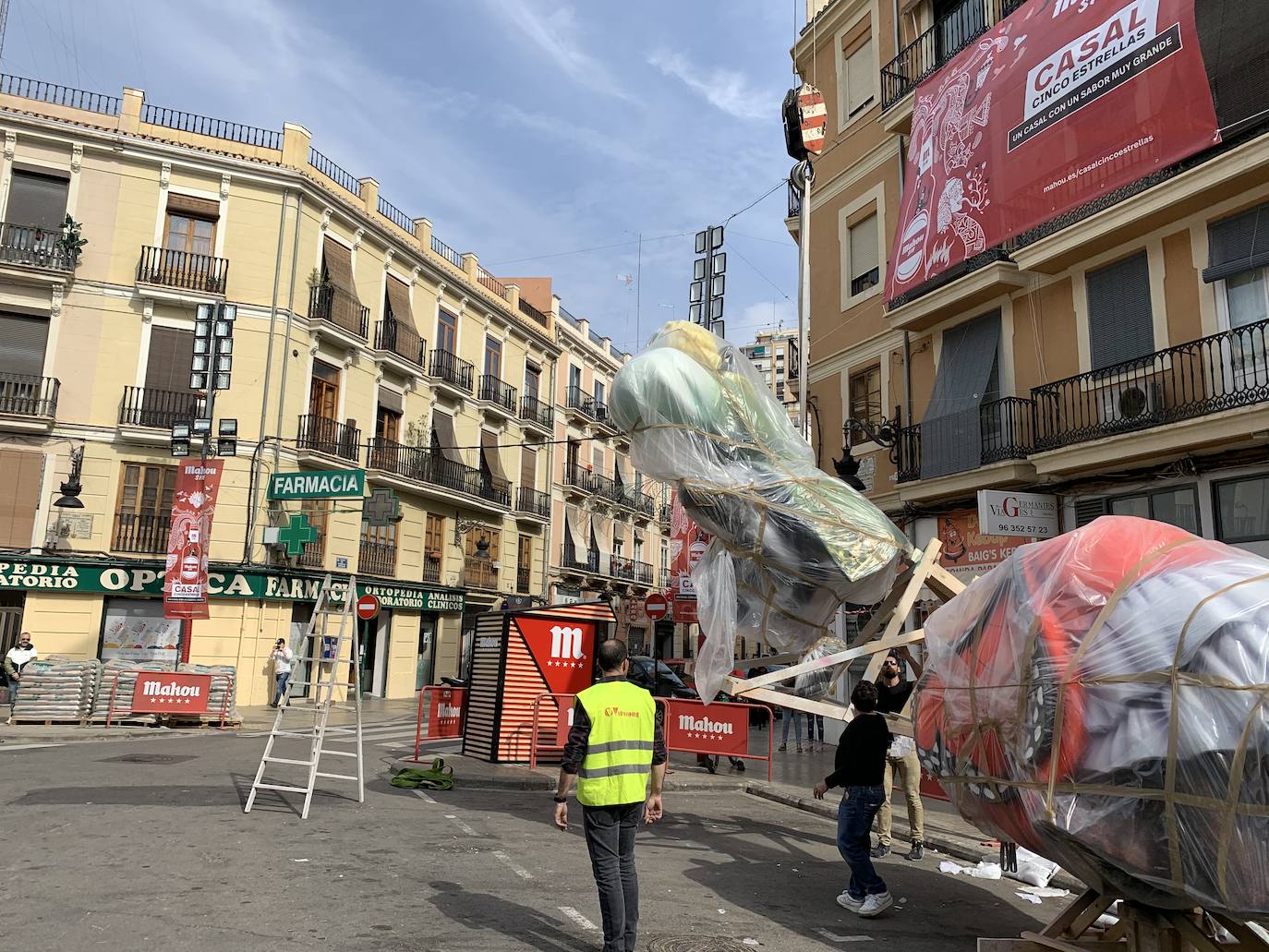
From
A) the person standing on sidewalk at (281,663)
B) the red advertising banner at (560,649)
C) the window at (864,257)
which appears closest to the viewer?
the red advertising banner at (560,649)

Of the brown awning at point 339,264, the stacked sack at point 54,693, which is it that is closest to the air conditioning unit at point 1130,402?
the stacked sack at point 54,693

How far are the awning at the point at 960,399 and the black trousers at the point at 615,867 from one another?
1033 cm

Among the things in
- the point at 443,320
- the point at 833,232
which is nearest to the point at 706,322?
the point at 443,320

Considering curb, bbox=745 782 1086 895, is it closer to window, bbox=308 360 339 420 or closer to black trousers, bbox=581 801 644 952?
black trousers, bbox=581 801 644 952

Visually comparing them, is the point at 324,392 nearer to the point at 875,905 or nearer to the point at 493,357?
the point at 493,357

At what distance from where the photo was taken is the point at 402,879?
250 inches

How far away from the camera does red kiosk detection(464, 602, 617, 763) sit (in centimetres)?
1273

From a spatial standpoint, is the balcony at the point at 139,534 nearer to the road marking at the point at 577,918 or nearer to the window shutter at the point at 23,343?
the window shutter at the point at 23,343

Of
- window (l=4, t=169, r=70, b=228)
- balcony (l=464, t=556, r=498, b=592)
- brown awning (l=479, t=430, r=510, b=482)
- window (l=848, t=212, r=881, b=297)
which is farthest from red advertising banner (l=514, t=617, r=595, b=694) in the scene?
brown awning (l=479, t=430, r=510, b=482)

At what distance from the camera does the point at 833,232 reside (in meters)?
18.6

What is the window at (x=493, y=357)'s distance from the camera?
35.4 metres

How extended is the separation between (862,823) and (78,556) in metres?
22.5

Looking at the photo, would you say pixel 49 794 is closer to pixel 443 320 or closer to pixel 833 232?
pixel 833 232

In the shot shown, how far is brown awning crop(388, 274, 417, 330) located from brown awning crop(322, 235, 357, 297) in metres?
1.64
